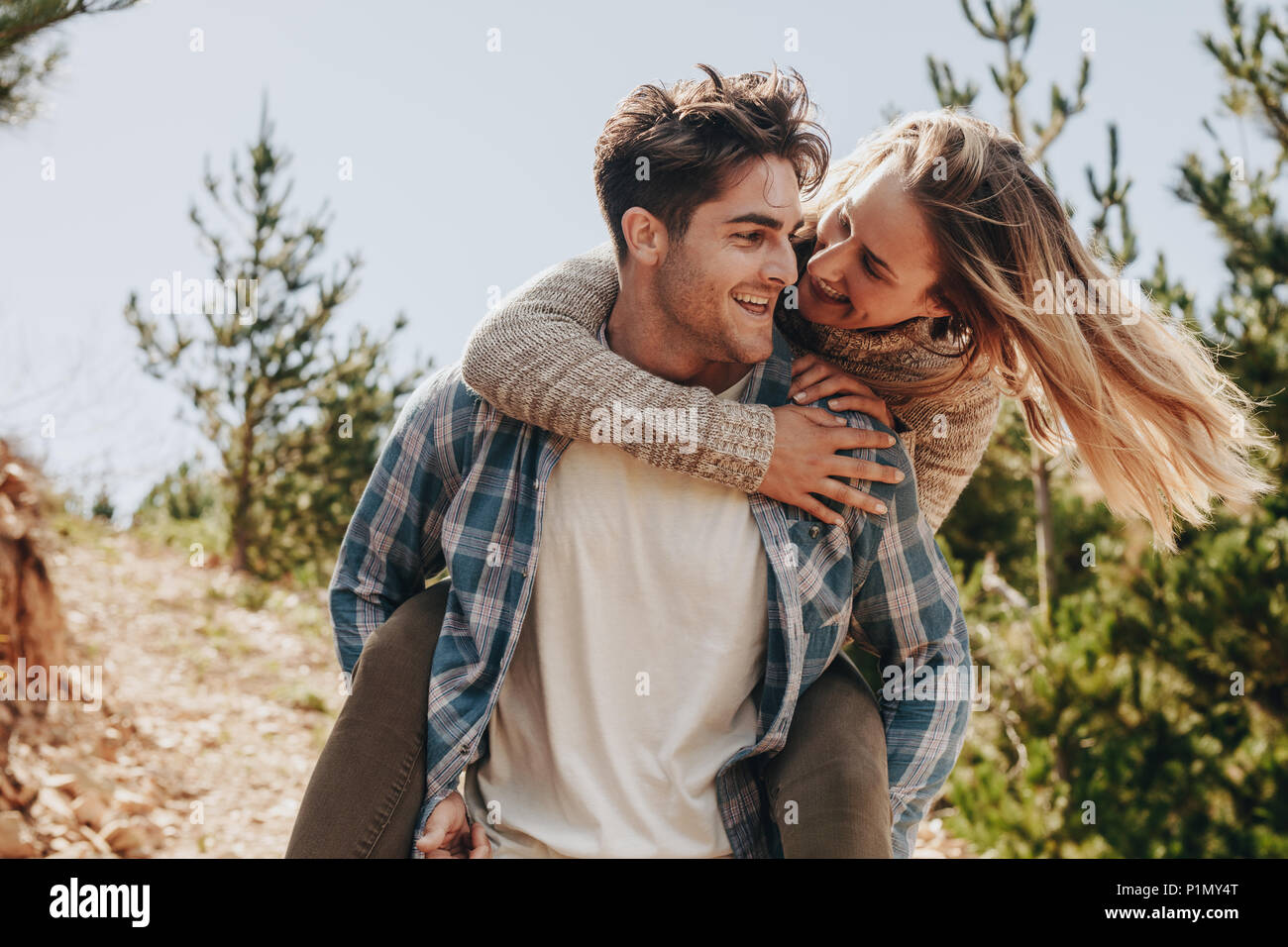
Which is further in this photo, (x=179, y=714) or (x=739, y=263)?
(x=179, y=714)

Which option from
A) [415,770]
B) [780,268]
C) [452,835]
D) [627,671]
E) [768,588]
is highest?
[780,268]

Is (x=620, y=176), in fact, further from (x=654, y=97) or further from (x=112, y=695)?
(x=112, y=695)

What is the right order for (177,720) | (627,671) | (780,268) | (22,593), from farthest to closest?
(177,720), (22,593), (780,268), (627,671)

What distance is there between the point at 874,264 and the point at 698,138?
1.30 ft

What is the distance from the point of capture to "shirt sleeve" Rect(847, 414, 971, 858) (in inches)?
73.5

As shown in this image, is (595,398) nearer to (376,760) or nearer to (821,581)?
(821,581)

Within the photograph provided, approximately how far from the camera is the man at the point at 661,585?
1763 millimetres

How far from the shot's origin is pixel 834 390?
1.94 metres

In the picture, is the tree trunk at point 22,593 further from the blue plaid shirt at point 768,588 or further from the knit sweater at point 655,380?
the knit sweater at point 655,380

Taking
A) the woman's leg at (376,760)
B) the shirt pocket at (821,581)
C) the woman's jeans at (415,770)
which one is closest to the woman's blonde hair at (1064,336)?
the shirt pocket at (821,581)

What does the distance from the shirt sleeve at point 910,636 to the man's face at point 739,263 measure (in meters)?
0.26

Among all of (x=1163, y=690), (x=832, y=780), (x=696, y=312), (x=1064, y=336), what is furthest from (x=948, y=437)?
(x=1163, y=690)

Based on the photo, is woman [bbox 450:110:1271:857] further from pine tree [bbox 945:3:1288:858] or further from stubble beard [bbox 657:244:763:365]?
pine tree [bbox 945:3:1288:858]

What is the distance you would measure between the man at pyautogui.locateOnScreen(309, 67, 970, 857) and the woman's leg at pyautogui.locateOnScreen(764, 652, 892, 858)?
1.6 inches
